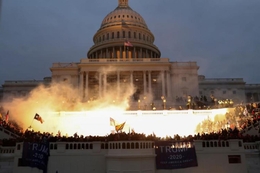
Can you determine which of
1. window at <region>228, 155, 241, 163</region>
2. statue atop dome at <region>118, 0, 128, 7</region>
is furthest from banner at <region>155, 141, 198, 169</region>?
statue atop dome at <region>118, 0, 128, 7</region>

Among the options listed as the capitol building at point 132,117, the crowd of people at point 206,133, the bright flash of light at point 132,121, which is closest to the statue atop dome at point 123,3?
the capitol building at point 132,117

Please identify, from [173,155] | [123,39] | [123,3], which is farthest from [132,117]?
[123,3]

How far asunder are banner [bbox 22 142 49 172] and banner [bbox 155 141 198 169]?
7.52 metres

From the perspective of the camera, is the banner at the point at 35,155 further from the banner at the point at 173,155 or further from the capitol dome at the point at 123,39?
the capitol dome at the point at 123,39

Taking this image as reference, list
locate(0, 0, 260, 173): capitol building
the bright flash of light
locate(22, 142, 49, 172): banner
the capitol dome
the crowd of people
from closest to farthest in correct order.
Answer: locate(22, 142, 49, 172): banner
locate(0, 0, 260, 173): capitol building
the crowd of people
the bright flash of light
the capitol dome

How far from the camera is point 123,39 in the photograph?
78.2 meters

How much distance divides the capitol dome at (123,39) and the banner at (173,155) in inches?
2246

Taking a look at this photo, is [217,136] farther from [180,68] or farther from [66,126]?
[180,68]

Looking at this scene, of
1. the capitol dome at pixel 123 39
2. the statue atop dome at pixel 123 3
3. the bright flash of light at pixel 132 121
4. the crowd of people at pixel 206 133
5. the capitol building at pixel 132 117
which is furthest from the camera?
the statue atop dome at pixel 123 3

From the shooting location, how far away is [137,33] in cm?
8281

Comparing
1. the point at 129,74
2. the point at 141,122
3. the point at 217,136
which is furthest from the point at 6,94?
the point at 217,136

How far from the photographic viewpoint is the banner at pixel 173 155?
18297mm

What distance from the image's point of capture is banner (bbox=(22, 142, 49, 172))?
17297mm

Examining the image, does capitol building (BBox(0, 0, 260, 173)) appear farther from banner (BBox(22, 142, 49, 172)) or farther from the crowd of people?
the crowd of people
